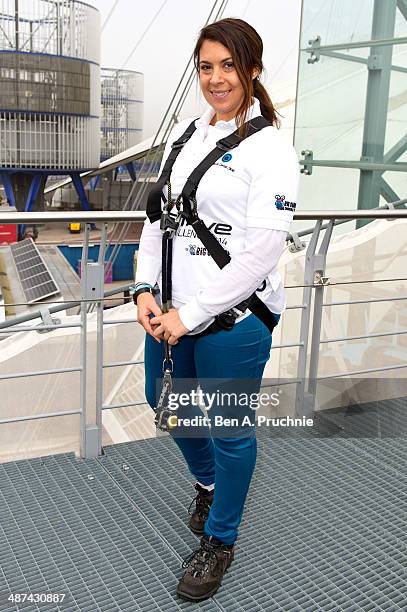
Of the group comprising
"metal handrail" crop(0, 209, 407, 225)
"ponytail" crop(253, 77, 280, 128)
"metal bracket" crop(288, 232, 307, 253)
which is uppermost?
"ponytail" crop(253, 77, 280, 128)

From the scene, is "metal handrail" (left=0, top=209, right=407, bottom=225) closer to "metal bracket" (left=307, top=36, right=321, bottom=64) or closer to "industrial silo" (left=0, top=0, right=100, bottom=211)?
"metal bracket" (left=307, top=36, right=321, bottom=64)

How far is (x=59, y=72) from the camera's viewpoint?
23266 mm

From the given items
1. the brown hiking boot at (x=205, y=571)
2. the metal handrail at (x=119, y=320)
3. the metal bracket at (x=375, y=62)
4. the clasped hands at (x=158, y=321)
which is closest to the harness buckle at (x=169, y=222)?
the clasped hands at (x=158, y=321)

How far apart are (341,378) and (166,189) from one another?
3.89 ft

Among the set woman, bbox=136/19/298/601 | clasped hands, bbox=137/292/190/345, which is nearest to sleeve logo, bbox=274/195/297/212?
woman, bbox=136/19/298/601

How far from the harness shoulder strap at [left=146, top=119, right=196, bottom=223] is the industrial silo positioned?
900 inches

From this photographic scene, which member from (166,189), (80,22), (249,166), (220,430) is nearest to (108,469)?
(220,430)

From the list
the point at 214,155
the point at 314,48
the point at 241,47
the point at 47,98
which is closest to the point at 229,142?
the point at 214,155

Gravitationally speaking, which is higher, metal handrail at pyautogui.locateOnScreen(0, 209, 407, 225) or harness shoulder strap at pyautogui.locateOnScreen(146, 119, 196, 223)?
harness shoulder strap at pyautogui.locateOnScreen(146, 119, 196, 223)

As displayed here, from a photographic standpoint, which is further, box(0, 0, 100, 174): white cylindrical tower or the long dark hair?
box(0, 0, 100, 174): white cylindrical tower

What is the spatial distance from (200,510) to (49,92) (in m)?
23.8

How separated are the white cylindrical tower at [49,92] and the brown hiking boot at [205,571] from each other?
23.2 meters

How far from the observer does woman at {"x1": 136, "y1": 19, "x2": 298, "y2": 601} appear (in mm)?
971

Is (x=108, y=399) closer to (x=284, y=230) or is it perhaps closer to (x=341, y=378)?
(x=341, y=378)
